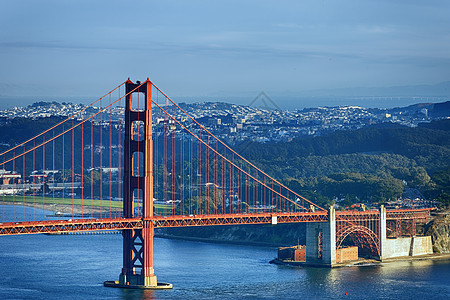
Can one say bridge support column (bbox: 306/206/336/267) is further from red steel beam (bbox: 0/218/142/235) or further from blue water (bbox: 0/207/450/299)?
red steel beam (bbox: 0/218/142/235)

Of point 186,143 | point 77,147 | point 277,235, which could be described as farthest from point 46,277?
point 186,143

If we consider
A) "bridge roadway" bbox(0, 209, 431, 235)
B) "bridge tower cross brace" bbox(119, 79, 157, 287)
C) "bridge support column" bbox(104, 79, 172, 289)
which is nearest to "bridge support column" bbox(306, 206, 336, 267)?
"bridge roadway" bbox(0, 209, 431, 235)

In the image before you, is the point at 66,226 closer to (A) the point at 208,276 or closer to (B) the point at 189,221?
(B) the point at 189,221

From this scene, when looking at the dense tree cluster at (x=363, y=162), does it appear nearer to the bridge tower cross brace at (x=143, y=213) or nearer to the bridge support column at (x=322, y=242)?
the bridge support column at (x=322, y=242)

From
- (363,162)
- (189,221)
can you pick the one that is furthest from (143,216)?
(363,162)

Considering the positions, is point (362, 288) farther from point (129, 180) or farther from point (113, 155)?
point (113, 155)

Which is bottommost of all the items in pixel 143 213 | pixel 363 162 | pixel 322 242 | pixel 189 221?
pixel 322 242

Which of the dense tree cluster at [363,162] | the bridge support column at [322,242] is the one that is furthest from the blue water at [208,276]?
the dense tree cluster at [363,162]
